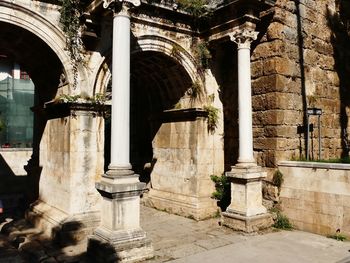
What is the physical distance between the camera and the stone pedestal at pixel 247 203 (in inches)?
304

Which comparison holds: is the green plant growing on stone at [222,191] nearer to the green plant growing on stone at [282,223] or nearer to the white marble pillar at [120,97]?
the green plant growing on stone at [282,223]

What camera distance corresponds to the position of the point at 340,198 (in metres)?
7.24

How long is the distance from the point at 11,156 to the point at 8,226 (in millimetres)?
8934

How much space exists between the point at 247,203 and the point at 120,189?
3236 millimetres

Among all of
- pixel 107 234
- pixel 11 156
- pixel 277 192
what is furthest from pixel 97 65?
pixel 11 156

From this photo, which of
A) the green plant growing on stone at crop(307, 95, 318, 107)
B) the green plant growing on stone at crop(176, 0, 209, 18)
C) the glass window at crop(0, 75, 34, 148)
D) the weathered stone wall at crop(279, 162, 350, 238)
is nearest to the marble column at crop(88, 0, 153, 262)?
the green plant growing on stone at crop(176, 0, 209, 18)

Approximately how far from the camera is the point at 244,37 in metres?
8.17

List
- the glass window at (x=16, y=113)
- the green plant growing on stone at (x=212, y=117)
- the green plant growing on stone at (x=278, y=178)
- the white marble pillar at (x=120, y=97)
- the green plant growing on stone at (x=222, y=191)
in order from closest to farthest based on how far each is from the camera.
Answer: the white marble pillar at (x=120, y=97) → the green plant growing on stone at (x=278, y=178) → the green plant growing on stone at (x=222, y=191) → the green plant growing on stone at (x=212, y=117) → the glass window at (x=16, y=113)

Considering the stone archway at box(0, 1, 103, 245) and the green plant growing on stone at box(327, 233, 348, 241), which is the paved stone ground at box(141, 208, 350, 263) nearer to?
the green plant growing on stone at box(327, 233, 348, 241)

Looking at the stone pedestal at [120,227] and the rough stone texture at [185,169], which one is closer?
the stone pedestal at [120,227]

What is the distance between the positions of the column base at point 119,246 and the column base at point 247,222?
97.2 inches

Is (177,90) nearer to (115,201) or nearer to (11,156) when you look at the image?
(115,201)

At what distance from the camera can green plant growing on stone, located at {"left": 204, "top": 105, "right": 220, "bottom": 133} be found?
29.7 ft

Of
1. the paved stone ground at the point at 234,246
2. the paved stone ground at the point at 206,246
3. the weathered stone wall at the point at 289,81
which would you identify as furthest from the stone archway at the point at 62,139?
the weathered stone wall at the point at 289,81
